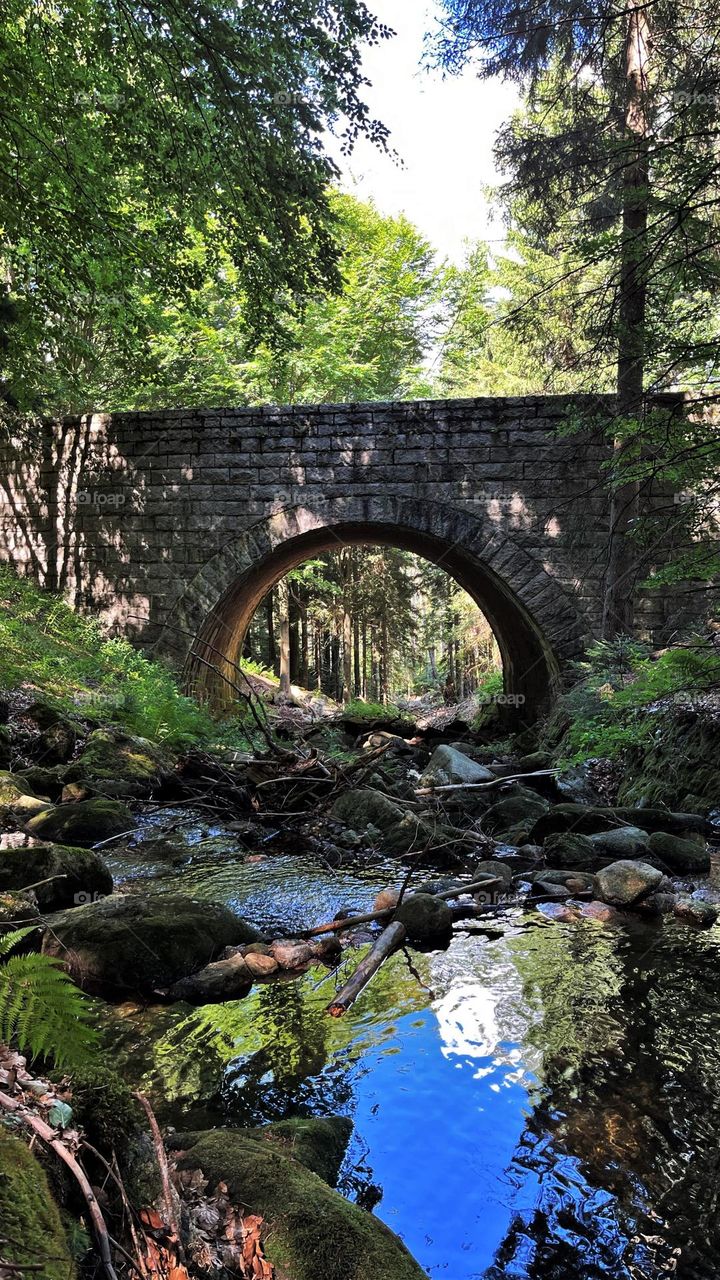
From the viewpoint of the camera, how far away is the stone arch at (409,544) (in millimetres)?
10852

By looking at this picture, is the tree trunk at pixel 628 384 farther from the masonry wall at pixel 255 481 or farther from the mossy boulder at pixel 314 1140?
the mossy boulder at pixel 314 1140

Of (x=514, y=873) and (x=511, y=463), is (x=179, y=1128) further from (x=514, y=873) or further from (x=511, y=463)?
(x=511, y=463)

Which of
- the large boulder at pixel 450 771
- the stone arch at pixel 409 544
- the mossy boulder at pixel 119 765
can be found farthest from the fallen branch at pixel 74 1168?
the stone arch at pixel 409 544

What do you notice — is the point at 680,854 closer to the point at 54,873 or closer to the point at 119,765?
the point at 54,873

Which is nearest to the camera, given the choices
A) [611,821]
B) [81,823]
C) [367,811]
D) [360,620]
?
[81,823]

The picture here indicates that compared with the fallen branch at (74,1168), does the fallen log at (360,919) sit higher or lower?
lower

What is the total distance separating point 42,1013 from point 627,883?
11.9ft

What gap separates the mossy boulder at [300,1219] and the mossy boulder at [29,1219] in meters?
0.59

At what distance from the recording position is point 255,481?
11.3 m

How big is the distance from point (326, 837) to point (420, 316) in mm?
21174

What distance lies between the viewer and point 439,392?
24766 mm

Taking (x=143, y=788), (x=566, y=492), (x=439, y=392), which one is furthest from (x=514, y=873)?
(x=439, y=392)

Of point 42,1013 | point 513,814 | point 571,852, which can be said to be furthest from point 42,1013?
point 513,814

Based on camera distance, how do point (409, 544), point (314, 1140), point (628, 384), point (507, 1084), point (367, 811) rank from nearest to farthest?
point (314, 1140), point (507, 1084), point (367, 811), point (628, 384), point (409, 544)
